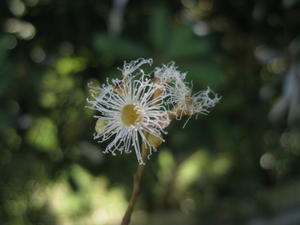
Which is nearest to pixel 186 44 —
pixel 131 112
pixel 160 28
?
pixel 160 28

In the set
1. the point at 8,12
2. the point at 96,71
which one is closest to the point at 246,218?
the point at 96,71

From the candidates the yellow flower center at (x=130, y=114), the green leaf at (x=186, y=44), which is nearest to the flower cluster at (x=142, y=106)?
the yellow flower center at (x=130, y=114)

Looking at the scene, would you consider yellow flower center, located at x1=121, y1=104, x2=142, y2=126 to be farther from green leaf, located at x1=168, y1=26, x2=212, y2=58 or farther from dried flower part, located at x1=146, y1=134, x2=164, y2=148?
green leaf, located at x1=168, y1=26, x2=212, y2=58

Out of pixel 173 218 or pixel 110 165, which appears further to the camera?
pixel 173 218

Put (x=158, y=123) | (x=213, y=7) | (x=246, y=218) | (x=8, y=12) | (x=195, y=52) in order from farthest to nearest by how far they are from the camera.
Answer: (x=246, y=218), (x=213, y=7), (x=8, y=12), (x=195, y=52), (x=158, y=123)

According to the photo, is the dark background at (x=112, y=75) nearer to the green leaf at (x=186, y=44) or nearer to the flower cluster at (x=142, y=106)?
the green leaf at (x=186, y=44)

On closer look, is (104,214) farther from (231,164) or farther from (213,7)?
(213,7)

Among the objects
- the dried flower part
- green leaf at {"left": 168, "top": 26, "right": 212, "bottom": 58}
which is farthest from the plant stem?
green leaf at {"left": 168, "top": 26, "right": 212, "bottom": 58}
